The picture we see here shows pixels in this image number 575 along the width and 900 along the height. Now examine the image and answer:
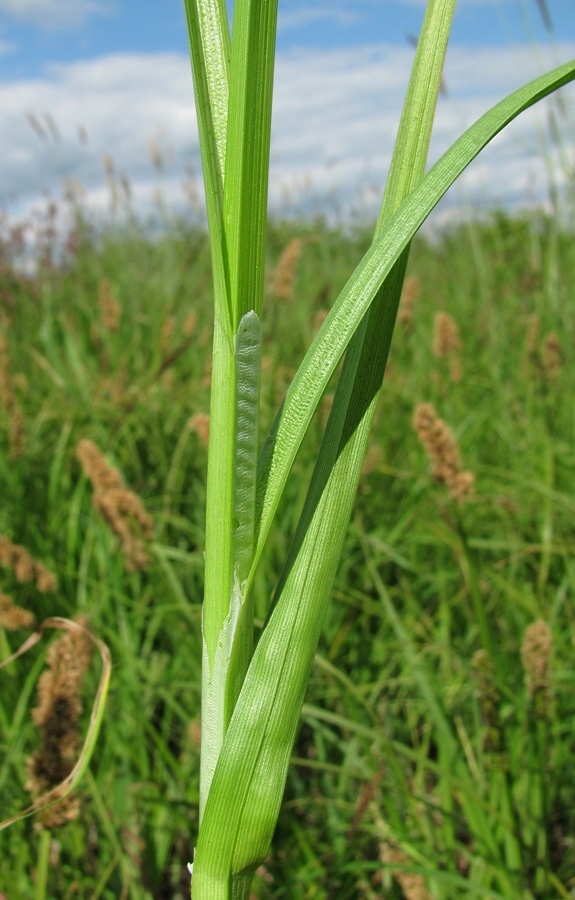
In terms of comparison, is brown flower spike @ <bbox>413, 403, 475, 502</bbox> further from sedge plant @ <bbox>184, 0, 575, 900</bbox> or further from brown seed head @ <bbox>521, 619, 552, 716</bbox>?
sedge plant @ <bbox>184, 0, 575, 900</bbox>

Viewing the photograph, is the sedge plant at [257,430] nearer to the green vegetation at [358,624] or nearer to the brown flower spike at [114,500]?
the green vegetation at [358,624]

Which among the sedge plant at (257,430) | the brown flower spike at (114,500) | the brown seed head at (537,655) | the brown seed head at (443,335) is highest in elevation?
the sedge plant at (257,430)

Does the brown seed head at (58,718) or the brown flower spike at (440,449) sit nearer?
the brown seed head at (58,718)

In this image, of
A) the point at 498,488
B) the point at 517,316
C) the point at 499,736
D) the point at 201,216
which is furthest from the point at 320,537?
the point at 201,216

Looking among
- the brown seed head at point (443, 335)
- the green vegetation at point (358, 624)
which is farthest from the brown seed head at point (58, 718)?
the brown seed head at point (443, 335)

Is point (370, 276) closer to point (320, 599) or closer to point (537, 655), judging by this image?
point (320, 599)

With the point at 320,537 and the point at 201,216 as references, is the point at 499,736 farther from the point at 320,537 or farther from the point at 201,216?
the point at 201,216

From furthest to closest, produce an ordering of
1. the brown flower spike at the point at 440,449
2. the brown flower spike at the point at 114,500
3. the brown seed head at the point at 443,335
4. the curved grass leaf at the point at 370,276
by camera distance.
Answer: the brown seed head at the point at 443,335 < the brown flower spike at the point at 114,500 < the brown flower spike at the point at 440,449 < the curved grass leaf at the point at 370,276
